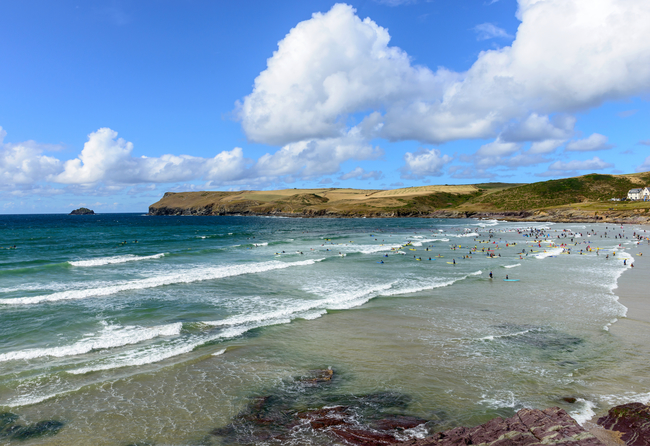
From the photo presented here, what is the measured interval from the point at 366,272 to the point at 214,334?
23973 mm

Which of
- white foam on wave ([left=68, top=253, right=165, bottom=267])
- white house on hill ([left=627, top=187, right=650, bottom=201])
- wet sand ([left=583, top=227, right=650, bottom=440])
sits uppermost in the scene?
white house on hill ([left=627, top=187, right=650, bottom=201])

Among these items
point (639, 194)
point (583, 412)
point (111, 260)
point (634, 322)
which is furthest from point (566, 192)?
point (583, 412)

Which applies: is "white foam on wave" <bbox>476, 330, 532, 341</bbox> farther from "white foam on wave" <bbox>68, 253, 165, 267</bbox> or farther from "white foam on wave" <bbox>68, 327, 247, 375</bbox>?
"white foam on wave" <bbox>68, 253, 165, 267</bbox>

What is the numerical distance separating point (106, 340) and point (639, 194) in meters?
197

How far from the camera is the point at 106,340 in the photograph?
19891mm

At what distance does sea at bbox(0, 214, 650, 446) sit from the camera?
12.9 metres

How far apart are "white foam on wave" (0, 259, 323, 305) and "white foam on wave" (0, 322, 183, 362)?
399 inches

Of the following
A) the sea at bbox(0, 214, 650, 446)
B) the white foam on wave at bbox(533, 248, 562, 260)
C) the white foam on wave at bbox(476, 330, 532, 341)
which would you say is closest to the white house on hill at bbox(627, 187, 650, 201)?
the white foam on wave at bbox(533, 248, 562, 260)

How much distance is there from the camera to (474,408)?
42.5ft

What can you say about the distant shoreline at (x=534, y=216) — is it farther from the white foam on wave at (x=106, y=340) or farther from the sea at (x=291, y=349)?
the white foam on wave at (x=106, y=340)

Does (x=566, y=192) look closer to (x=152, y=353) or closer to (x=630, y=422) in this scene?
(x=630, y=422)

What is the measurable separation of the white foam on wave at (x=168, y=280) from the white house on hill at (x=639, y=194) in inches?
6546

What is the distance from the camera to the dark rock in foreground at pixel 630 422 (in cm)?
1002

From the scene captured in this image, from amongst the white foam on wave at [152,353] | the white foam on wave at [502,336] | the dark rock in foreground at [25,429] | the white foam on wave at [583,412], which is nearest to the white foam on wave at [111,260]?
the white foam on wave at [152,353]
